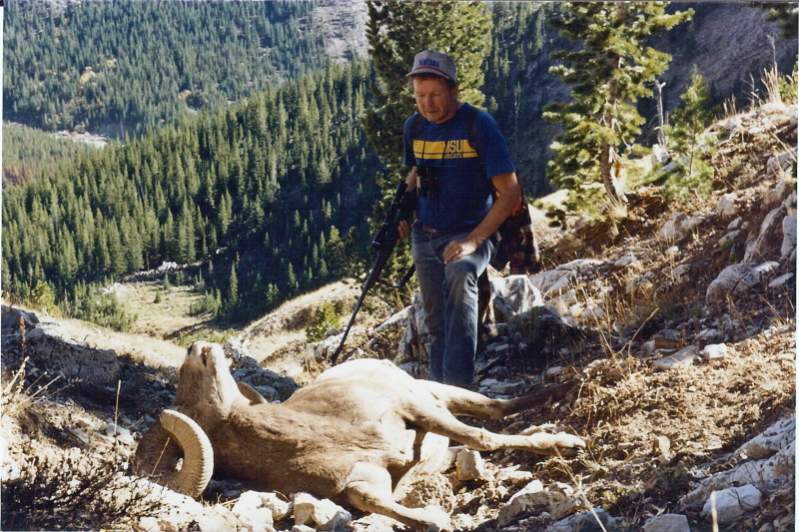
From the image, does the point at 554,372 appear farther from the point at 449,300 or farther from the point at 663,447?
the point at 663,447

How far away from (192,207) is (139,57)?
1.13 m

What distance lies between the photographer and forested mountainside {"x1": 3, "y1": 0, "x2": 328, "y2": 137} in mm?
5488

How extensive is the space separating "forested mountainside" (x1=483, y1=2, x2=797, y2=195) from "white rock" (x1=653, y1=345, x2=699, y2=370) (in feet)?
7.92

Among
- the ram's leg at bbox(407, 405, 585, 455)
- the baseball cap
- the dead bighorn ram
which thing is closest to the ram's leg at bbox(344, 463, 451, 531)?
the dead bighorn ram

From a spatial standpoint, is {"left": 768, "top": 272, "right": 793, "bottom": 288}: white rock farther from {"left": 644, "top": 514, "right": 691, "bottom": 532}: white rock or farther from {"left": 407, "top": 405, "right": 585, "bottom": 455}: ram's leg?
{"left": 644, "top": 514, "right": 691, "bottom": 532}: white rock

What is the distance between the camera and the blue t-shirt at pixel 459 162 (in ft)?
17.2

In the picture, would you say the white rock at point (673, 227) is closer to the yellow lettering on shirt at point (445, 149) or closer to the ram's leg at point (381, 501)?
the yellow lettering on shirt at point (445, 149)

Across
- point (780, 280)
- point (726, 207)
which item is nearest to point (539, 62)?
point (726, 207)

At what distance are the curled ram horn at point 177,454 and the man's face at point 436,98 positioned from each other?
2.37m

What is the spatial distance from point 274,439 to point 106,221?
2.14 metres

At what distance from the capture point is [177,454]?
471 cm

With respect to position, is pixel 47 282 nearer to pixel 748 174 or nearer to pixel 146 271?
pixel 146 271

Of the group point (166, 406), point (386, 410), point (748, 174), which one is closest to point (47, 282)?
point (166, 406)

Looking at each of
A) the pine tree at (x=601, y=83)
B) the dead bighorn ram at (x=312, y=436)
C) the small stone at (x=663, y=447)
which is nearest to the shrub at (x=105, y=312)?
the dead bighorn ram at (x=312, y=436)
